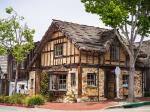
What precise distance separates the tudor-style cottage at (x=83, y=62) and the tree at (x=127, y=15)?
276 centimetres

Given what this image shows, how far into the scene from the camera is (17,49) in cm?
2998

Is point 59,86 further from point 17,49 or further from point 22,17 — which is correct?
point 22,17

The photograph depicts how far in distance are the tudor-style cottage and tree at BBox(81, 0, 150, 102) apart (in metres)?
2.76

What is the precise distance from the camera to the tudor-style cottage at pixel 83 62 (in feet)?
84.6

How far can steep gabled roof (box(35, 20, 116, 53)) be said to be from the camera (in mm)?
25953

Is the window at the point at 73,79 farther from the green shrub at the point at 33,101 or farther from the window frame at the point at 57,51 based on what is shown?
the green shrub at the point at 33,101

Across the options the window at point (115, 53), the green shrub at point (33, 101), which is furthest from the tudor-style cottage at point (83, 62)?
the green shrub at point (33, 101)

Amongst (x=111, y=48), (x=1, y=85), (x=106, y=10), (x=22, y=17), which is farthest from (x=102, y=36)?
(x=1, y=85)

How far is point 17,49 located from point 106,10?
11.2 meters

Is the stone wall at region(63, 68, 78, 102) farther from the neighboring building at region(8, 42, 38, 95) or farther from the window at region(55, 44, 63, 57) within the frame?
the neighboring building at region(8, 42, 38, 95)

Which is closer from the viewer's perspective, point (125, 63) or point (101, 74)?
point (101, 74)

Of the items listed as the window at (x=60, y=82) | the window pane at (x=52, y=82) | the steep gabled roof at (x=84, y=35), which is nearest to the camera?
the steep gabled roof at (x=84, y=35)

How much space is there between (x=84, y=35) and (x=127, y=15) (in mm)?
5493

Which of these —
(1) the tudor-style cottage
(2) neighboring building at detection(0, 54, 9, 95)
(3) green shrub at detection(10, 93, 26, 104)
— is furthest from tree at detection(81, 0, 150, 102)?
(2) neighboring building at detection(0, 54, 9, 95)
